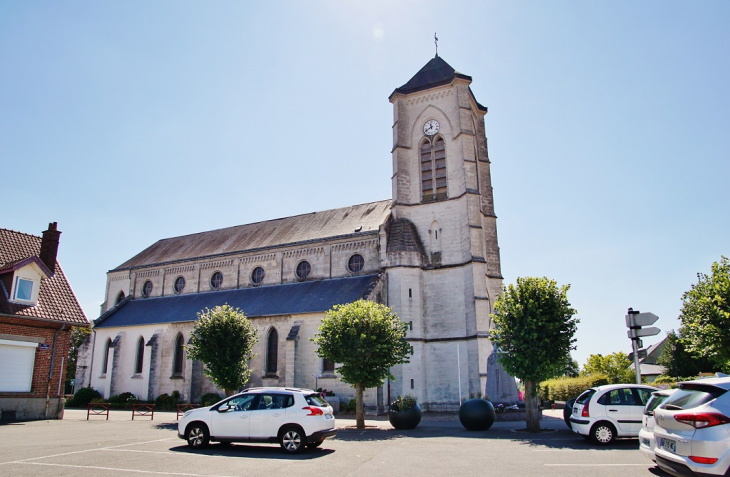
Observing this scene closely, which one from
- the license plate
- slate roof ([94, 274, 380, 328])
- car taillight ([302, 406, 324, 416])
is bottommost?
the license plate

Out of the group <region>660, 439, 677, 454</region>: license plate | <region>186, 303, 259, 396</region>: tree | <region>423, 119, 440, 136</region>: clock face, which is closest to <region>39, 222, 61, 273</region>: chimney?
<region>186, 303, 259, 396</region>: tree

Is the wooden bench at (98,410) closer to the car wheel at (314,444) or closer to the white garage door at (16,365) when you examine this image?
the white garage door at (16,365)

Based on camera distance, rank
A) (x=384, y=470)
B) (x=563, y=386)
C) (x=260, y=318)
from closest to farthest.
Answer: (x=384, y=470)
(x=260, y=318)
(x=563, y=386)

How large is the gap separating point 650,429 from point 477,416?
9.87 m

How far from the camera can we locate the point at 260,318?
31062 mm

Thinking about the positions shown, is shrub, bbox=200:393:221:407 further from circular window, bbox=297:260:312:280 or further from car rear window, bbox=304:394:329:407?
car rear window, bbox=304:394:329:407

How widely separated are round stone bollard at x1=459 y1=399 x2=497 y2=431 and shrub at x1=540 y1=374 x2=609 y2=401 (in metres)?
12.1

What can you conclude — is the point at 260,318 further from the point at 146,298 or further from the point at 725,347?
the point at 725,347

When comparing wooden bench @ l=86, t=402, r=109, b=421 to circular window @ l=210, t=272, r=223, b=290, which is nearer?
wooden bench @ l=86, t=402, r=109, b=421

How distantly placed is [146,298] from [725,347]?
38.4 meters

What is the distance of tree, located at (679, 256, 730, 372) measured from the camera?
14.8 m

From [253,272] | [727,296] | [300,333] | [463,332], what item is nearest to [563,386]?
[463,332]

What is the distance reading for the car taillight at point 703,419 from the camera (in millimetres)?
6883

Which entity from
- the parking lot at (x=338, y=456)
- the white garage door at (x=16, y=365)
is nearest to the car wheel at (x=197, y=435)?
the parking lot at (x=338, y=456)
